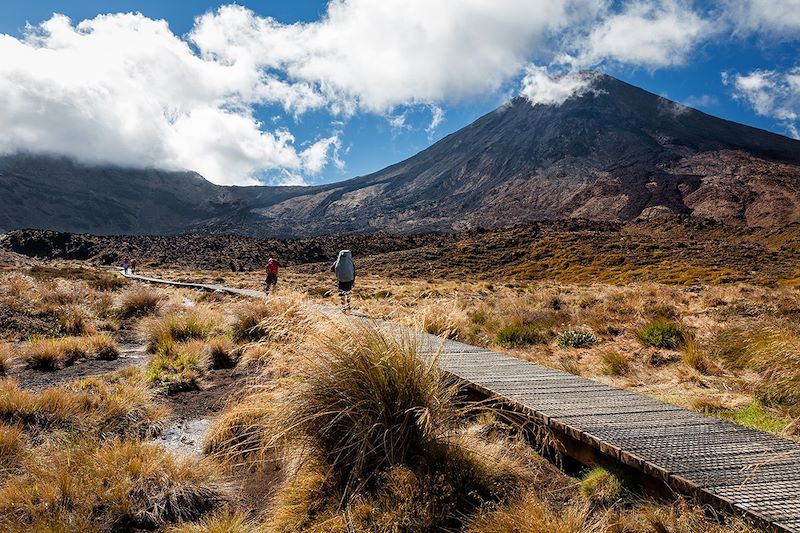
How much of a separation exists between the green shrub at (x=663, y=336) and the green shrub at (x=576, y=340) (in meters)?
0.75

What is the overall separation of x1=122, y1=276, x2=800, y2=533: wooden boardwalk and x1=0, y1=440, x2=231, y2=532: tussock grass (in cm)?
189

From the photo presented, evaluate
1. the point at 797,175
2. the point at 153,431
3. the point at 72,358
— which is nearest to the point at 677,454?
the point at 153,431

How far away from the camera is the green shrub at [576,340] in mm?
8656

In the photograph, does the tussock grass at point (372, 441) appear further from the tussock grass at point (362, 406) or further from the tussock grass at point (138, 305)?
the tussock grass at point (138, 305)

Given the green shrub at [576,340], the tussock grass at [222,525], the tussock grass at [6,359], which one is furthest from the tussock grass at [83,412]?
the green shrub at [576,340]

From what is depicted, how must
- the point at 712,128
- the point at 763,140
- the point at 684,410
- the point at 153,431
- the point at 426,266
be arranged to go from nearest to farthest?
the point at 684,410 → the point at 153,431 → the point at 426,266 → the point at 763,140 → the point at 712,128

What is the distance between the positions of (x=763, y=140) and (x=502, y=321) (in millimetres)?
201152

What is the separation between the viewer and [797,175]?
11750 centimetres

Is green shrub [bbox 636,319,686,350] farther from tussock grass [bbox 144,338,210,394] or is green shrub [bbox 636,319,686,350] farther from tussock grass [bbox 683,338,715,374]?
tussock grass [bbox 144,338,210,394]

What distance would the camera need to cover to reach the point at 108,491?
353 cm

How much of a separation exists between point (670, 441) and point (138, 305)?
48.6ft

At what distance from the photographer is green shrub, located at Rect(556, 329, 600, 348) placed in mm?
8656

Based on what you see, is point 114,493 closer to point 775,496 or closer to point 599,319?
point 775,496

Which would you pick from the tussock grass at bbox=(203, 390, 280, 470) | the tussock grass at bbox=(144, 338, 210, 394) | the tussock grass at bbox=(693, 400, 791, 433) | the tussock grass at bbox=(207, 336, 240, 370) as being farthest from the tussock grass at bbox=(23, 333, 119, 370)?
the tussock grass at bbox=(693, 400, 791, 433)
